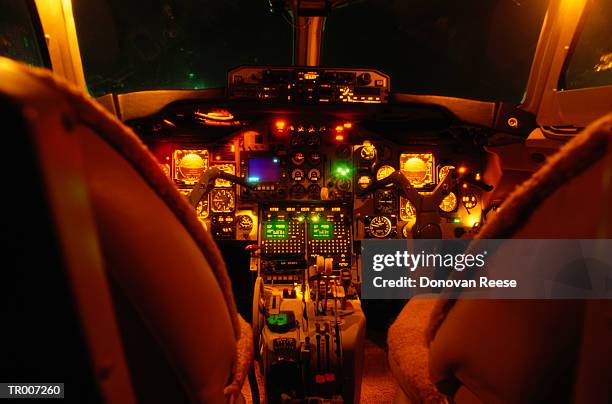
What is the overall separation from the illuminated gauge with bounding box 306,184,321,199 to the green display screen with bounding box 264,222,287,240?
0.30 metres

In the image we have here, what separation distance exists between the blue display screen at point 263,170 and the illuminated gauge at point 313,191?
25 centimetres

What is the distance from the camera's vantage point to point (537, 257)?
535 mm

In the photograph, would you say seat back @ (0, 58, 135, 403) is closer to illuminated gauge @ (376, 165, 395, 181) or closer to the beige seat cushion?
the beige seat cushion

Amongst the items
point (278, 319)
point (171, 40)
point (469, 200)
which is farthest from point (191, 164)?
point (469, 200)

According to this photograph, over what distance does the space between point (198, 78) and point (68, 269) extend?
349cm

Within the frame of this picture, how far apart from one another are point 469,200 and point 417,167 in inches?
18.6

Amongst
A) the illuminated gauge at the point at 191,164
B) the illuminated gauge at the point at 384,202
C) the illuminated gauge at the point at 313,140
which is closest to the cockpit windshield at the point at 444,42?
the illuminated gauge at the point at 313,140

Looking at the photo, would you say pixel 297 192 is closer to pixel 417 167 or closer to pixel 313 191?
pixel 313 191

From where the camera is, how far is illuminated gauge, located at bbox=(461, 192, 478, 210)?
9.73 feet

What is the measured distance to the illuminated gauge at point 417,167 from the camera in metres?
3.04

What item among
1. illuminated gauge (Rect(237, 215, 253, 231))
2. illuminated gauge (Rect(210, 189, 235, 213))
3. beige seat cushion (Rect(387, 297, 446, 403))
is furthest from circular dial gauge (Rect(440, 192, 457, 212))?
beige seat cushion (Rect(387, 297, 446, 403))

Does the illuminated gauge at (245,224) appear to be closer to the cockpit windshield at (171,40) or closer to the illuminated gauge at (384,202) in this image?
the illuminated gauge at (384,202)

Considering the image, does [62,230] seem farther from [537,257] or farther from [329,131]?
[329,131]

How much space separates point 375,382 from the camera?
2.35 m
